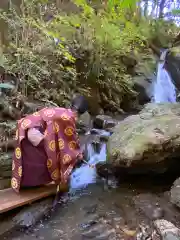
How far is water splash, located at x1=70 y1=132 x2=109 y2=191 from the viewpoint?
4414mm

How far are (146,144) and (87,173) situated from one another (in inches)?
49.2

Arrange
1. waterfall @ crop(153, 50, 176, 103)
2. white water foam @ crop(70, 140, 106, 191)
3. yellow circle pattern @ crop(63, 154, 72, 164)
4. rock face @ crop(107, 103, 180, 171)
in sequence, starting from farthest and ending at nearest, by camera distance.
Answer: waterfall @ crop(153, 50, 176, 103), white water foam @ crop(70, 140, 106, 191), rock face @ crop(107, 103, 180, 171), yellow circle pattern @ crop(63, 154, 72, 164)

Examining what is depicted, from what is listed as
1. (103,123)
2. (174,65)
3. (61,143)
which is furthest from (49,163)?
(174,65)

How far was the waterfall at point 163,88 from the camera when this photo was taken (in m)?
8.70

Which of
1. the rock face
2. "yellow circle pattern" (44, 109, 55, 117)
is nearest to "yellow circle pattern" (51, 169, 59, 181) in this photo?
"yellow circle pattern" (44, 109, 55, 117)

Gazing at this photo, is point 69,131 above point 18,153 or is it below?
above

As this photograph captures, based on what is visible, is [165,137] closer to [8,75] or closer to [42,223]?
[42,223]

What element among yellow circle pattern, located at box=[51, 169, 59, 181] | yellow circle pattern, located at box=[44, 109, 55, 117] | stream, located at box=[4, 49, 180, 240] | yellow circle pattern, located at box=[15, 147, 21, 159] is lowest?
stream, located at box=[4, 49, 180, 240]

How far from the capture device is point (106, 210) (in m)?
3.67

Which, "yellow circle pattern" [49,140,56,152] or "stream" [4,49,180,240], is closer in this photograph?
"stream" [4,49,180,240]

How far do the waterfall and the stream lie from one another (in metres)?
4.54

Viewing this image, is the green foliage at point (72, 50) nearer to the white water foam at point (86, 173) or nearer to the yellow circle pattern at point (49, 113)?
the white water foam at point (86, 173)

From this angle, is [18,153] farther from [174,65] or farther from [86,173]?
[174,65]

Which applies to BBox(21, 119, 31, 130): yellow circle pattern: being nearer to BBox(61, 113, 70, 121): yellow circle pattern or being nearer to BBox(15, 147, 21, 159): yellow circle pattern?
BBox(15, 147, 21, 159): yellow circle pattern
